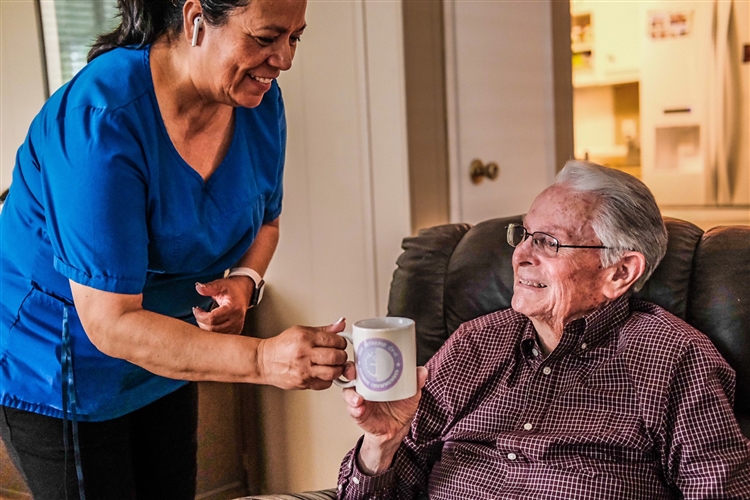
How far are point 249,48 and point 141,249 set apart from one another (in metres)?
0.35

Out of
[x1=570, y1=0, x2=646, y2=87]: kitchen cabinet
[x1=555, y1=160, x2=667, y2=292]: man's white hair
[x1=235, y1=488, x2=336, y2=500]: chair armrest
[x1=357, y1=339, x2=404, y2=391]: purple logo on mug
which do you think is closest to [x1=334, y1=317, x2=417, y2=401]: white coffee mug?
[x1=357, y1=339, x2=404, y2=391]: purple logo on mug

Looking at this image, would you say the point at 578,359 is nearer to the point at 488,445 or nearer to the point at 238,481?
the point at 488,445

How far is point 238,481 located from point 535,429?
5.20ft

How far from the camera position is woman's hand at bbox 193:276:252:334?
4.50 ft

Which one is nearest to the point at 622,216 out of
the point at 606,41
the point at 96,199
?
the point at 96,199

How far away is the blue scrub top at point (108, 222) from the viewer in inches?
46.0

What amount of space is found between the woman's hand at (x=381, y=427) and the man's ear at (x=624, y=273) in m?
0.47

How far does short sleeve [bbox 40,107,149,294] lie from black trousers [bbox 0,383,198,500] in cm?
30

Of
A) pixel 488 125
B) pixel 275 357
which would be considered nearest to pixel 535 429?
pixel 275 357

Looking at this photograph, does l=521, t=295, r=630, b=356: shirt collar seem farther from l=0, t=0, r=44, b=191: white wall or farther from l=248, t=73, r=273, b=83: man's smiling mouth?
l=0, t=0, r=44, b=191: white wall

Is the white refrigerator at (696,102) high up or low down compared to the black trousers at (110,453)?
up

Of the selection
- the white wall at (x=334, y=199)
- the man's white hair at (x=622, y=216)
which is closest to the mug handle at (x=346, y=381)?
the man's white hair at (x=622, y=216)

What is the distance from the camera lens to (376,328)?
3.63ft

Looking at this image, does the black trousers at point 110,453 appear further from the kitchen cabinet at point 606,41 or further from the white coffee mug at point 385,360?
the kitchen cabinet at point 606,41
